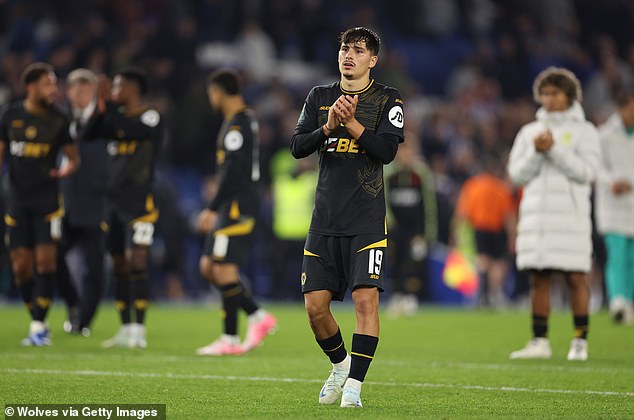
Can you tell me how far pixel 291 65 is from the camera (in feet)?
72.9

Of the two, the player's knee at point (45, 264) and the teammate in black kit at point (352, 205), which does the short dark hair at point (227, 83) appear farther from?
the teammate in black kit at point (352, 205)

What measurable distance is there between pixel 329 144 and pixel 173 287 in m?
12.5

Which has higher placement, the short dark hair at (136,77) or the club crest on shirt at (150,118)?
Answer: the short dark hair at (136,77)

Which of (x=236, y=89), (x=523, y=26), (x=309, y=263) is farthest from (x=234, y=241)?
(x=523, y=26)

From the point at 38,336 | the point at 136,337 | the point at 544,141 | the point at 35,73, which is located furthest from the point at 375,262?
the point at 35,73

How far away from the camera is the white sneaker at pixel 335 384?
6.74 metres

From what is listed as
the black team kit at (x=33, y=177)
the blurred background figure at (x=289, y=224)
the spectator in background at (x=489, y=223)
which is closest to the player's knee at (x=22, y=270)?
the black team kit at (x=33, y=177)

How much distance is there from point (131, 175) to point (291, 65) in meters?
12.1

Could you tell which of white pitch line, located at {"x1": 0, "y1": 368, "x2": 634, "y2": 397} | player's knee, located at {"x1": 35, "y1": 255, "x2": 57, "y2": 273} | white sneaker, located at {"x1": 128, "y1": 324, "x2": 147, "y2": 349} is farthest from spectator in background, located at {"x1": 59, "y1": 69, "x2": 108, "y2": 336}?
white pitch line, located at {"x1": 0, "y1": 368, "x2": 634, "y2": 397}

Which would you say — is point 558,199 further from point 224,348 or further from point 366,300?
point 366,300

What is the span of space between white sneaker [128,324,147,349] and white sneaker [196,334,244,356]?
2.11ft

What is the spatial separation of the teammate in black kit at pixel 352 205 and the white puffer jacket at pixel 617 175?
705 cm

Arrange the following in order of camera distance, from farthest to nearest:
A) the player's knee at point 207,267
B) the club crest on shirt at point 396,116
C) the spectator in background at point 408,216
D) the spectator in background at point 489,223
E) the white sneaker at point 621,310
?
1. the spectator in background at point 489,223
2. the spectator in background at point 408,216
3. the white sneaker at point 621,310
4. the player's knee at point 207,267
5. the club crest on shirt at point 396,116

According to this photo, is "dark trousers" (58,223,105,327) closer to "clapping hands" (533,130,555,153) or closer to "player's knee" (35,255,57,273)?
"player's knee" (35,255,57,273)
